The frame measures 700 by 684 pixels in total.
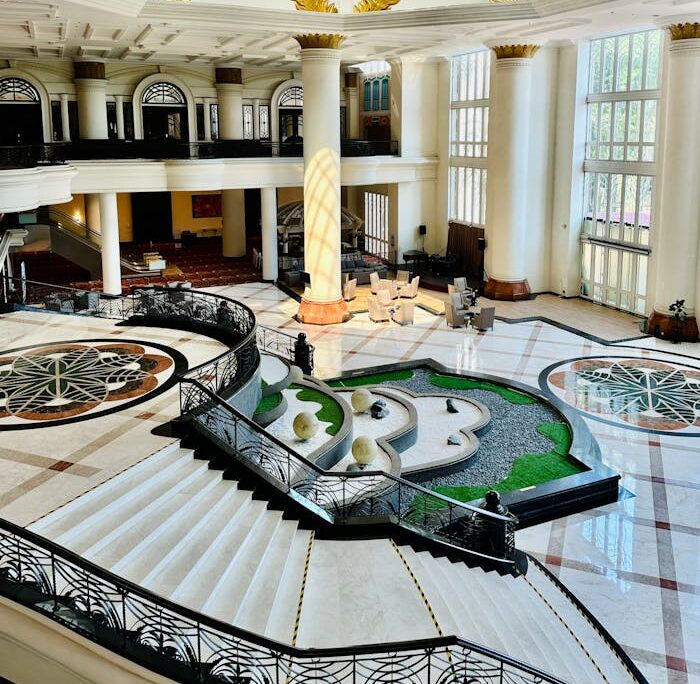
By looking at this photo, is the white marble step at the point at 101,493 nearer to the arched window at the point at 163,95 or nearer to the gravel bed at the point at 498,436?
the gravel bed at the point at 498,436

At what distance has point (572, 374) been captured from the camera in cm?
1455

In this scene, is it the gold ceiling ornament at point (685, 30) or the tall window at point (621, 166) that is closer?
the gold ceiling ornament at point (685, 30)

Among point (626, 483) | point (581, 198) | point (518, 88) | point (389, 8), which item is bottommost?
point (626, 483)

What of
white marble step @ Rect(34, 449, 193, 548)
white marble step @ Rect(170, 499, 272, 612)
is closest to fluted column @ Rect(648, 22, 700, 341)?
white marble step @ Rect(170, 499, 272, 612)

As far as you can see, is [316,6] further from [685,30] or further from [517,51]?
[685,30]

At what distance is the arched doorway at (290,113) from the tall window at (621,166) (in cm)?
1150

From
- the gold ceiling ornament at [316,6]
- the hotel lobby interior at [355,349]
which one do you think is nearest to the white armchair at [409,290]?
the hotel lobby interior at [355,349]

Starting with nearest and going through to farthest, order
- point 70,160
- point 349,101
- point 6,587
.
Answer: point 6,587 → point 70,160 → point 349,101

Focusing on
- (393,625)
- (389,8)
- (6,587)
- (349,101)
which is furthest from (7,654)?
(349,101)

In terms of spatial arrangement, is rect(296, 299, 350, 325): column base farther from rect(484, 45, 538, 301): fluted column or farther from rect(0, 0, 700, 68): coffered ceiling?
rect(0, 0, 700, 68): coffered ceiling

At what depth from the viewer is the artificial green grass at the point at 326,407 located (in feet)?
36.1

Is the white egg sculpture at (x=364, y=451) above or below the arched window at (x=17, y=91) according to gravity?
below

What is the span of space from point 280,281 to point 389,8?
857cm

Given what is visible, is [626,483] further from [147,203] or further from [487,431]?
[147,203]
